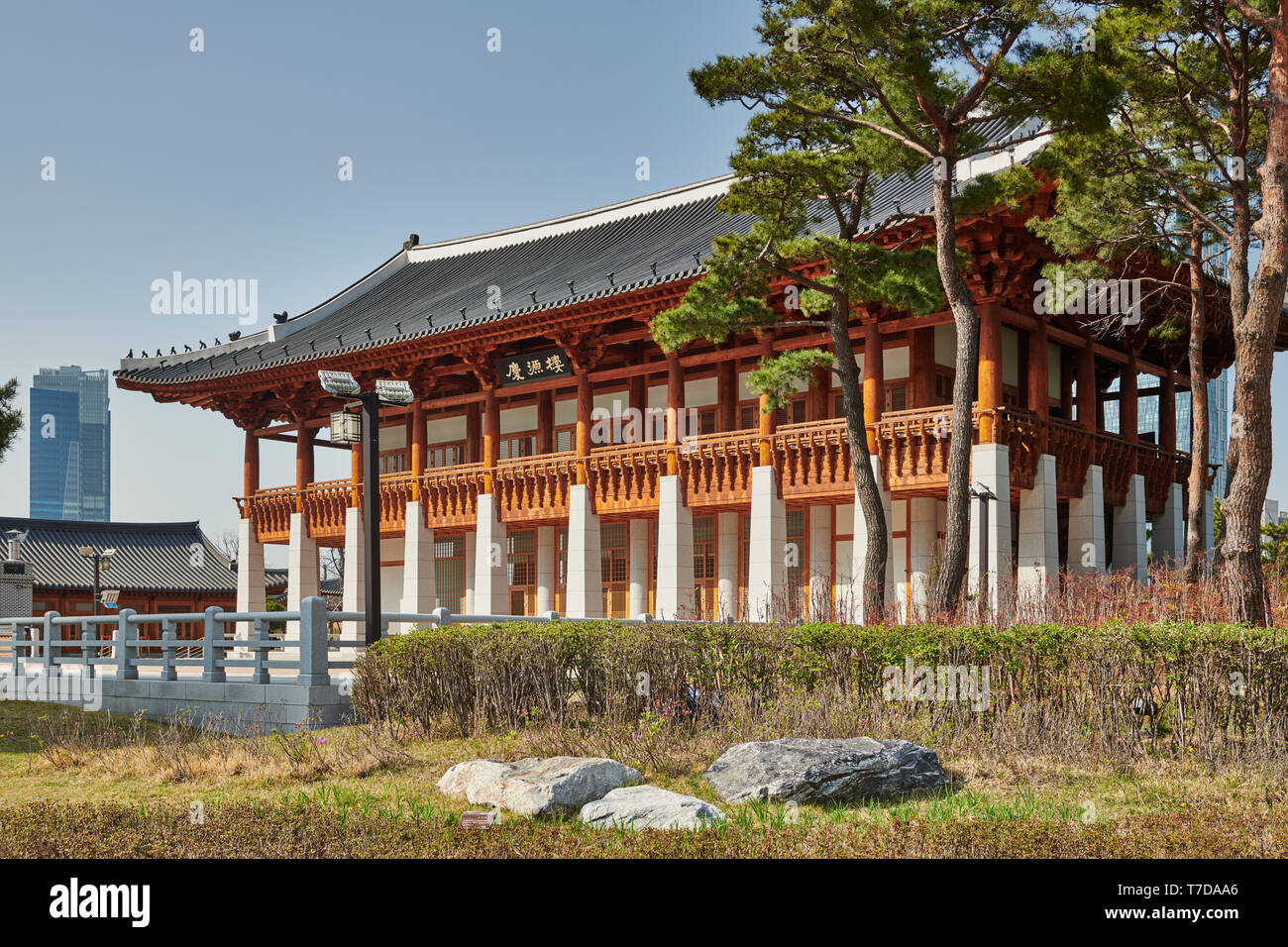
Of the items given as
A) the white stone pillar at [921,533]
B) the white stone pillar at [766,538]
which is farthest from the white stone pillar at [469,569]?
the white stone pillar at [921,533]

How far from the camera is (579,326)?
26.0 metres

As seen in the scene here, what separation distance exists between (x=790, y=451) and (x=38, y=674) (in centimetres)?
1381

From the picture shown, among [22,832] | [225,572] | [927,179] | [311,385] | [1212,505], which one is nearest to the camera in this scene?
[22,832]

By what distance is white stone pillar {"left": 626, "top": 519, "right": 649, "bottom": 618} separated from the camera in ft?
90.8

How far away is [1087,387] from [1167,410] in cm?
488

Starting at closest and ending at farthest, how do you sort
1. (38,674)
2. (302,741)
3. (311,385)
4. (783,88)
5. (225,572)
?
(302,741) < (783,88) < (38,674) < (311,385) < (225,572)

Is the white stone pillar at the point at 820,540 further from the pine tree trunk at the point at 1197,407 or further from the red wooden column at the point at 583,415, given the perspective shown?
the pine tree trunk at the point at 1197,407

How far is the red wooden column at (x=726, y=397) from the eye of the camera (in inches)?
1009

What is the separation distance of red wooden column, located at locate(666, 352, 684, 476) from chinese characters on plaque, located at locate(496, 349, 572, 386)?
282 cm

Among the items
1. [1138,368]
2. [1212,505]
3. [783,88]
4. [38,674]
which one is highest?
[783,88]

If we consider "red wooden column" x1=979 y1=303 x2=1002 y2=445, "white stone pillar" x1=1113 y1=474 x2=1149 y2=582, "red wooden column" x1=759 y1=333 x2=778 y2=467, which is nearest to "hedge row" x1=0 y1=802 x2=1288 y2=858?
"red wooden column" x1=979 y1=303 x2=1002 y2=445

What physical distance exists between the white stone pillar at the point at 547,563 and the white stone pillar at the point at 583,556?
245 centimetres
